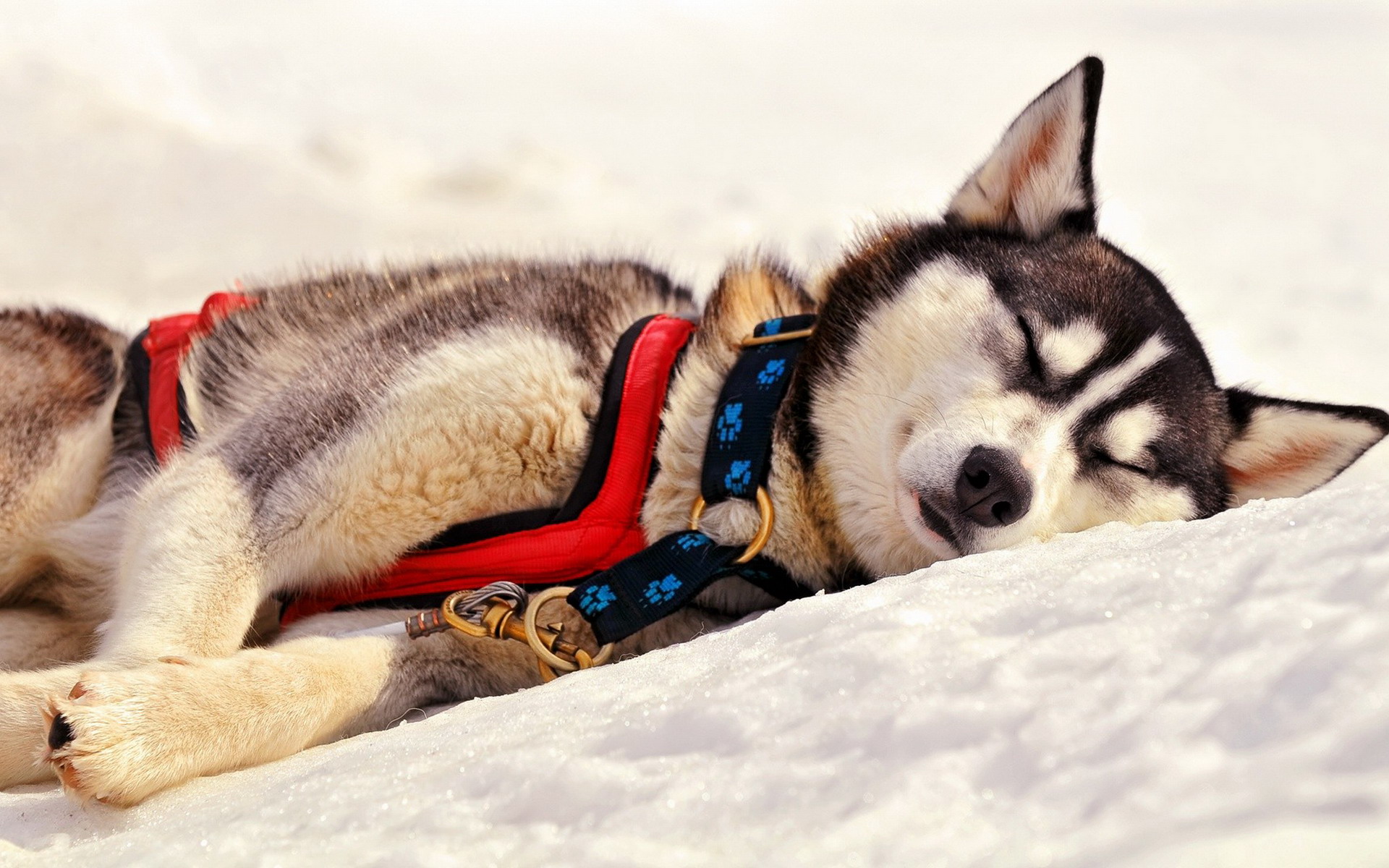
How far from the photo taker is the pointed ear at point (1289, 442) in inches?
94.7

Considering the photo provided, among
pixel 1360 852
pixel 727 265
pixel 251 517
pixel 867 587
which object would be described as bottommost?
pixel 1360 852

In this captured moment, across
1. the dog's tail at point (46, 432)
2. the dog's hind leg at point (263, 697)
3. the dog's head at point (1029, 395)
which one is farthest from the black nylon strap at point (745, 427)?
the dog's tail at point (46, 432)

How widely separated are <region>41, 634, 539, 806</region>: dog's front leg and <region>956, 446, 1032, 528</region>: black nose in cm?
98

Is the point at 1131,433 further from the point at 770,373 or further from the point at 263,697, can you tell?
the point at 263,697

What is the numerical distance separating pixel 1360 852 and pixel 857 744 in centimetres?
51

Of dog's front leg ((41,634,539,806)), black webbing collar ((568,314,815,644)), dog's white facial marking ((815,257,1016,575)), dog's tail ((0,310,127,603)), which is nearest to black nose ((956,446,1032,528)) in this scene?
dog's white facial marking ((815,257,1016,575))

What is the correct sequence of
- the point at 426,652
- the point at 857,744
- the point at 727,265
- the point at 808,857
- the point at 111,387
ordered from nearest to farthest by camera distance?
the point at 808,857
the point at 857,744
the point at 426,652
the point at 727,265
the point at 111,387

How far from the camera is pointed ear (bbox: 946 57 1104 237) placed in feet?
8.18

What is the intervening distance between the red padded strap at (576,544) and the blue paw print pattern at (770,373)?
0.71 feet

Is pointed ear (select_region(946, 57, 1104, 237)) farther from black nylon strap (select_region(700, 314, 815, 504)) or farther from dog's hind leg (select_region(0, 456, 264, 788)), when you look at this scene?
dog's hind leg (select_region(0, 456, 264, 788))

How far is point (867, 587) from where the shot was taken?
5.93ft

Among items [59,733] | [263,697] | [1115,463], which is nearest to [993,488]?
[1115,463]

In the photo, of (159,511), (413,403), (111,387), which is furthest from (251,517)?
(111,387)

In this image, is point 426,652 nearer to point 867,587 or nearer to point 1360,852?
point 867,587
